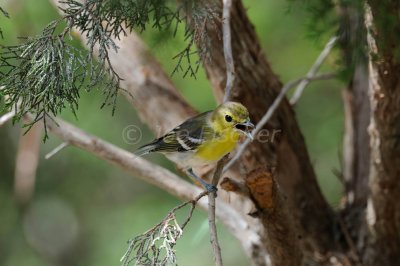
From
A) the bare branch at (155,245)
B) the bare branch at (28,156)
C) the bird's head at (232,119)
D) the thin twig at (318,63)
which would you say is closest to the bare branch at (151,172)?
the bird's head at (232,119)

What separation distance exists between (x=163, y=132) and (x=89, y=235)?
2741 mm

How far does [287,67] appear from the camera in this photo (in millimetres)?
5168

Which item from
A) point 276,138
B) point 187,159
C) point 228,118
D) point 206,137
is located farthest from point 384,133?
point 187,159

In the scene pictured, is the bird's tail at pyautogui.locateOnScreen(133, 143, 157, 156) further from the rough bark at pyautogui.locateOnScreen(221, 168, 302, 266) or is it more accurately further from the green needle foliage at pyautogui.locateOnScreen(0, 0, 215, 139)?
the green needle foliage at pyautogui.locateOnScreen(0, 0, 215, 139)

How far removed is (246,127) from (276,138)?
19.5 inches

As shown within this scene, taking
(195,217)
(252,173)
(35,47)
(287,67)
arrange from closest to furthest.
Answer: (35,47), (252,173), (195,217), (287,67)

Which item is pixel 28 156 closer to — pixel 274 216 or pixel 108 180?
pixel 108 180

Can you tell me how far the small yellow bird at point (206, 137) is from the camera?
2.86 m

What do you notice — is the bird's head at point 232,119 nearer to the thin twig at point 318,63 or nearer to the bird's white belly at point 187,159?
the bird's white belly at point 187,159

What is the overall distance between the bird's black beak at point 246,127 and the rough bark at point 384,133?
1.90 ft

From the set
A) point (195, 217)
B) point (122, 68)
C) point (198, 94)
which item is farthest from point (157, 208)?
point (122, 68)

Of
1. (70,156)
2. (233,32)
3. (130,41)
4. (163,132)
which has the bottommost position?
(163,132)

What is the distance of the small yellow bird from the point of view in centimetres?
286

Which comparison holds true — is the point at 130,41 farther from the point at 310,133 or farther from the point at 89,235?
the point at 89,235
